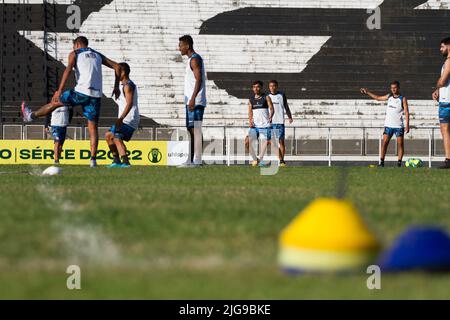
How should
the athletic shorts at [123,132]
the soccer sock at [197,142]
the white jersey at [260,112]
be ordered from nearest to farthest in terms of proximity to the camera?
the soccer sock at [197,142] → the athletic shorts at [123,132] → the white jersey at [260,112]

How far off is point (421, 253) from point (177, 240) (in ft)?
4.52

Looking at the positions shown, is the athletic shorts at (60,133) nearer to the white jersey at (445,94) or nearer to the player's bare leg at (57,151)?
the player's bare leg at (57,151)

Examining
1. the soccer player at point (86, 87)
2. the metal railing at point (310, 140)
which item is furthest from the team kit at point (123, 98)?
the metal railing at point (310, 140)

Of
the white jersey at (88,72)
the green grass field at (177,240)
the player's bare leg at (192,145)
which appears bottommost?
the green grass field at (177,240)

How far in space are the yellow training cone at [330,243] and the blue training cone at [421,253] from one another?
10 cm

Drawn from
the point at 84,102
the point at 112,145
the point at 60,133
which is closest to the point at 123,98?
the point at 112,145

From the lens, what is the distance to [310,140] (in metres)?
26.9

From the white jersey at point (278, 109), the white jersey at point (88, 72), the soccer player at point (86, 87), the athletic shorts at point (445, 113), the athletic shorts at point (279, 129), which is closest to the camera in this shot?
the soccer player at point (86, 87)

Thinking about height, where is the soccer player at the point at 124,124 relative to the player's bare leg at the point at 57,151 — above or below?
above

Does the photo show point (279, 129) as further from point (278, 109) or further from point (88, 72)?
point (88, 72)

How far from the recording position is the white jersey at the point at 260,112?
1953 centimetres

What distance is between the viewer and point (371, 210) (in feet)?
18.8
